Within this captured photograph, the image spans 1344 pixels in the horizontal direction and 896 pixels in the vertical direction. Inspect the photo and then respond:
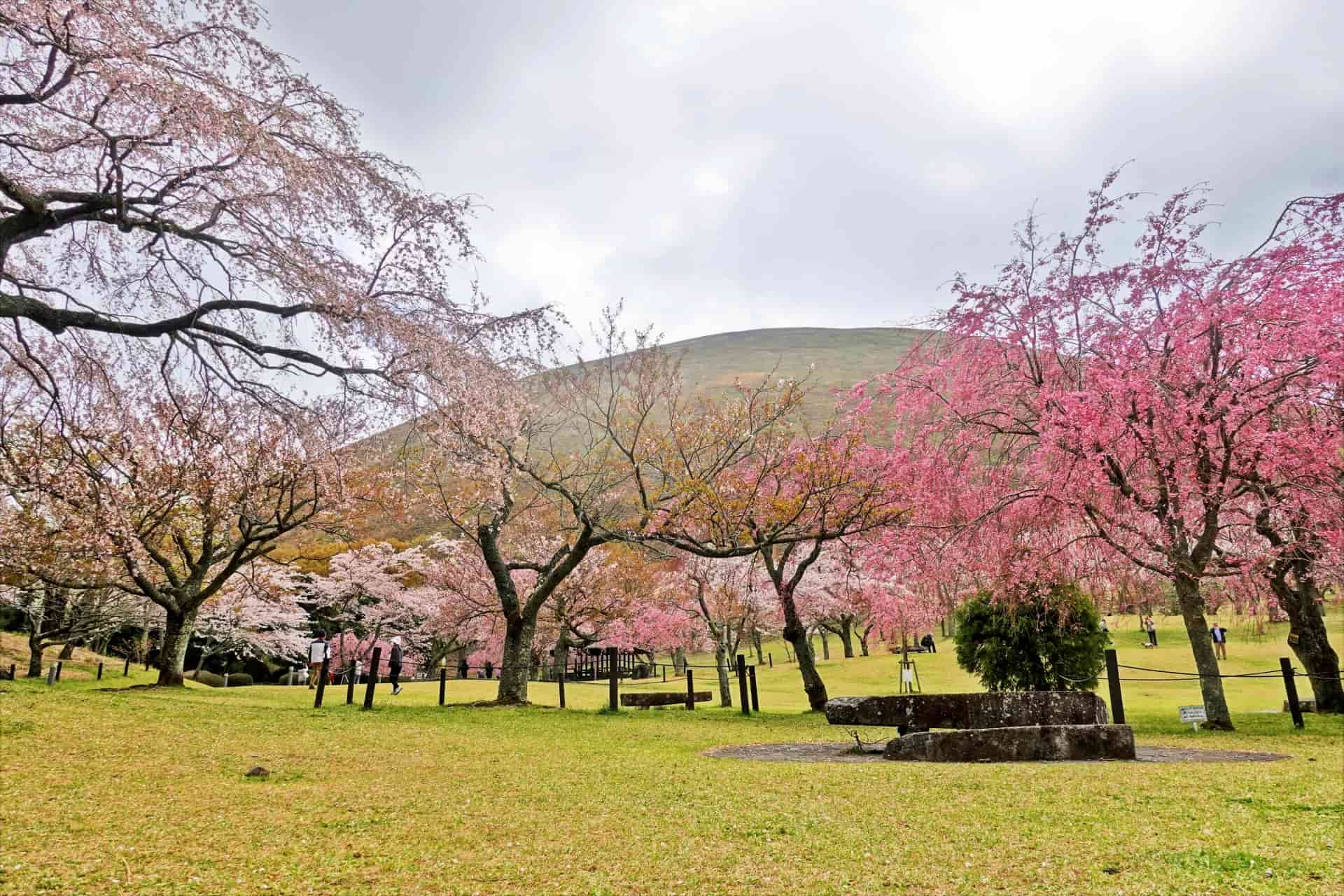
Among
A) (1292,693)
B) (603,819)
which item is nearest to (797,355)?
(1292,693)

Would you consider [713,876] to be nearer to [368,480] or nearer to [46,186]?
[46,186]

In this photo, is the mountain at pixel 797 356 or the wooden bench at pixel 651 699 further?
the mountain at pixel 797 356

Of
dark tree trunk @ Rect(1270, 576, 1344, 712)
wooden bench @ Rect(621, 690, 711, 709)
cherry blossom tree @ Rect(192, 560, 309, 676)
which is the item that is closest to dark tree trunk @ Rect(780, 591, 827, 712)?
wooden bench @ Rect(621, 690, 711, 709)

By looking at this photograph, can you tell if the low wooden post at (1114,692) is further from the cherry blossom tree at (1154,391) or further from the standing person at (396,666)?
the standing person at (396,666)

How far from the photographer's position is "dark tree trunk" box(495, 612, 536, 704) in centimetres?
1592

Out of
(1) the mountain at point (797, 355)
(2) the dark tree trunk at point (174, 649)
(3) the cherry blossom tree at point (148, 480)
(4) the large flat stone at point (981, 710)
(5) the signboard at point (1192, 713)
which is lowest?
(5) the signboard at point (1192, 713)

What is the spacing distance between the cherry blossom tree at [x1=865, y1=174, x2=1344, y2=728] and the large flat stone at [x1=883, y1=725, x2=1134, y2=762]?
4.77 metres

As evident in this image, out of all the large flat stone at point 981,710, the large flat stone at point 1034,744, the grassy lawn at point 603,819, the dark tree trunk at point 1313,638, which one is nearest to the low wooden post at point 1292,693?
the grassy lawn at point 603,819

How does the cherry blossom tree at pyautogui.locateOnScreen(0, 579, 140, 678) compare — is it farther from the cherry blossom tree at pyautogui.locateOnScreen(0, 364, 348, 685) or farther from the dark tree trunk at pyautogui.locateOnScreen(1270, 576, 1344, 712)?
the dark tree trunk at pyautogui.locateOnScreen(1270, 576, 1344, 712)

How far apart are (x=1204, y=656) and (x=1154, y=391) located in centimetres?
432

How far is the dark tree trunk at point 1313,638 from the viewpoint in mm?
13836

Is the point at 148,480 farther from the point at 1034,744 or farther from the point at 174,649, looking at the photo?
the point at 1034,744

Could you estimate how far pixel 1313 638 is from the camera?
13.9 metres

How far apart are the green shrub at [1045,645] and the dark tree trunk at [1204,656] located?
10.9 ft
